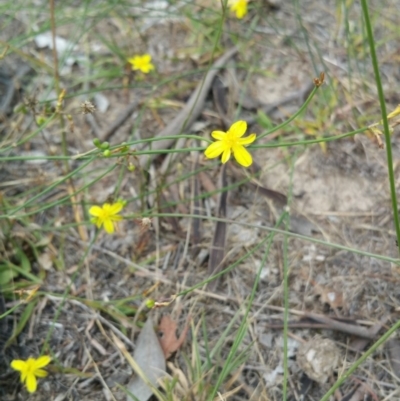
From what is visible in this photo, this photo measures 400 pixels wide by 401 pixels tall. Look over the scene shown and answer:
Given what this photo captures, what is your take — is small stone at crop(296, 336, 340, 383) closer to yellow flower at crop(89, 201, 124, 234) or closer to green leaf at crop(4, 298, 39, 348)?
yellow flower at crop(89, 201, 124, 234)

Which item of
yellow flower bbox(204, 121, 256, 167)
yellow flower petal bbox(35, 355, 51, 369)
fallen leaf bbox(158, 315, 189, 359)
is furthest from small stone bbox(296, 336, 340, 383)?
yellow flower petal bbox(35, 355, 51, 369)

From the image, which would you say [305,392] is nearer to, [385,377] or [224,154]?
[385,377]

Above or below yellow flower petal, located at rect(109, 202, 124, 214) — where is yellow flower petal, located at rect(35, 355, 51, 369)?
below

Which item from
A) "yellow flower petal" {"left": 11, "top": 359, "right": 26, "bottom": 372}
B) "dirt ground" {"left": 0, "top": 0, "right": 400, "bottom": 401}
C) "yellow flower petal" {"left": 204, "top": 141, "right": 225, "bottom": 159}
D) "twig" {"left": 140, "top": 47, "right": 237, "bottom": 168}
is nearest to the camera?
"yellow flower petal" {"left": 204, "top": 141, "right": 225, "bottom": 159}

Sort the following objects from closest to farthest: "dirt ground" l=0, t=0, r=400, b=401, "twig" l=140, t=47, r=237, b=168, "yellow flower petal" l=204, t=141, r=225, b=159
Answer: "yellow flower petal" l=204, t=141, r=225, b=159 → "dirt ground" l=0, t=0, r=400, b=401 → "twig" l=140, t=47, r=237, b=168

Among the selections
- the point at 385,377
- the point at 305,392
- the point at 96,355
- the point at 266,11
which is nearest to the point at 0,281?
the point at 96,355

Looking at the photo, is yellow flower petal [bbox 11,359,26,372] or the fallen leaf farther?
the fallen leaf
